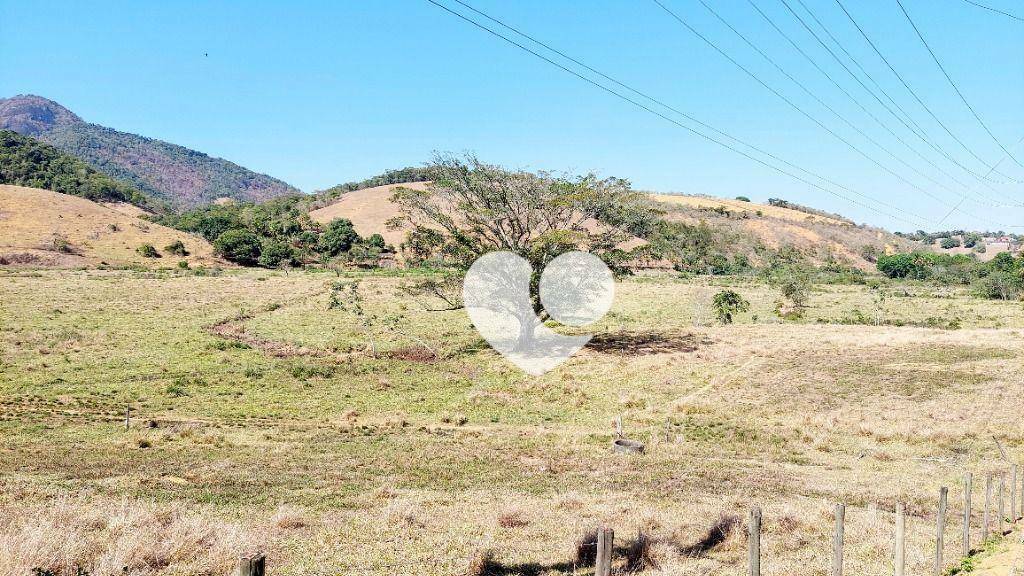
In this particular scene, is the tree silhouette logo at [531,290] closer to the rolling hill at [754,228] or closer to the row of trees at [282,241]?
the row of trees at [282,241]

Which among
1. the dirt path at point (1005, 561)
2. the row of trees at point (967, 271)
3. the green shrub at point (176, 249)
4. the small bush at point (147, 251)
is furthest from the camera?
the green shrub at point (176, 249)

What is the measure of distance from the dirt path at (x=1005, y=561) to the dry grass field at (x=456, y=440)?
2.55 feet

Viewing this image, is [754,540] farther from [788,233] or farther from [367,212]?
[788,233]

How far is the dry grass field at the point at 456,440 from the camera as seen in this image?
32.9 feet

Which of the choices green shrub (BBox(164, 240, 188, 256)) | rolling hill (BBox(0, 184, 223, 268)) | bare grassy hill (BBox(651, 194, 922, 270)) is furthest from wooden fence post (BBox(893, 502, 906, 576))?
bare grassy hill (BBox(651, 194, 922, 270))

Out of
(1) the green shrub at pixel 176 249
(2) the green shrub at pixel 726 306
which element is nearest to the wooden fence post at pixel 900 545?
(2) the green shrub at pixel 726 306

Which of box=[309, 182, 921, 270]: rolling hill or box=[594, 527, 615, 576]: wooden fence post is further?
box=[309, 182, 921, 270]: rolling hill

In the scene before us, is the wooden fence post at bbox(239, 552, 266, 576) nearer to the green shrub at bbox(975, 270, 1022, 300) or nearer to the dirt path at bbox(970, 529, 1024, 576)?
the dirt path at bbox(970, 529, 1024, 576)

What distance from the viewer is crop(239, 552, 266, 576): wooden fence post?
514 centimetres

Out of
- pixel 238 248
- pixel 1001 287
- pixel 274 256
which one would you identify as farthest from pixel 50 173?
pixel 1001 287

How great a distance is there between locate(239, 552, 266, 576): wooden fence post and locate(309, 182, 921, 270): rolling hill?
11798cm

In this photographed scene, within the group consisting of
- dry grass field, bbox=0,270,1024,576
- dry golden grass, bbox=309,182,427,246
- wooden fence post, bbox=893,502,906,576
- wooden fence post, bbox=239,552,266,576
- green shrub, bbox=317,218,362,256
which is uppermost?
dry golden grass, bbox=309,182,427,246

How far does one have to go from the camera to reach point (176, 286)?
202 ft

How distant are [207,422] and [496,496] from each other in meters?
12.9
